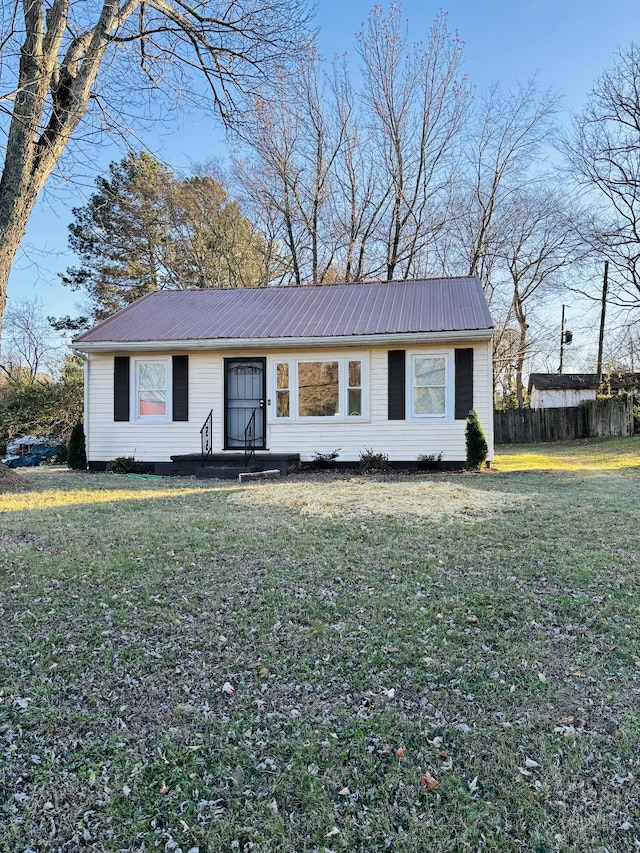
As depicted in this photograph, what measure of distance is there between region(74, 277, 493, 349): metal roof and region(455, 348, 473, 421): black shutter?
607 mm

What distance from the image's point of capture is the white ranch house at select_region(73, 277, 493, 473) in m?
10.5

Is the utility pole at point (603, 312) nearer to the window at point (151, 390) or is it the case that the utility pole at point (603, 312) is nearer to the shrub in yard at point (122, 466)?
the window at point (151, 390)

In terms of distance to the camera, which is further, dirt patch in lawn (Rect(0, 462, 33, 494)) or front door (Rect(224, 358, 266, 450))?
front door (Rect(224, 358, 266, 450))

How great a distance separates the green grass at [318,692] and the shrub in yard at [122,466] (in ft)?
21.2

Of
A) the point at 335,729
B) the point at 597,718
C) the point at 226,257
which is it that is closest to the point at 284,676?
Result: the point at 335,729

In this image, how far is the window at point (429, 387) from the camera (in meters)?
10.6

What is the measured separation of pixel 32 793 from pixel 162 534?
2901 mm

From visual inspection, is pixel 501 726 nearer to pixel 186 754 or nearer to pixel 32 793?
pixel 186 754

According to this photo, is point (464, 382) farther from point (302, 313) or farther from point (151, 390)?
point (151, 390)

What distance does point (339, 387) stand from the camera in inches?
430

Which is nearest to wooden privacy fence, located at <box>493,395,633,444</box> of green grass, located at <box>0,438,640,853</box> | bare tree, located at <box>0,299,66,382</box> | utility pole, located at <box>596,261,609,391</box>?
utility pole, located at <box>596,261,609,391</box>

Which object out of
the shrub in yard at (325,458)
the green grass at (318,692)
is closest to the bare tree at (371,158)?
the shrub in yard at (325,458)

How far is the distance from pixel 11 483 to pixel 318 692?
22.5ft

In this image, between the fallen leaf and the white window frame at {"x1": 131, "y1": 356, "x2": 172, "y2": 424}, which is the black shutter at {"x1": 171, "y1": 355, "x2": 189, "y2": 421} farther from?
the fallen leaf
